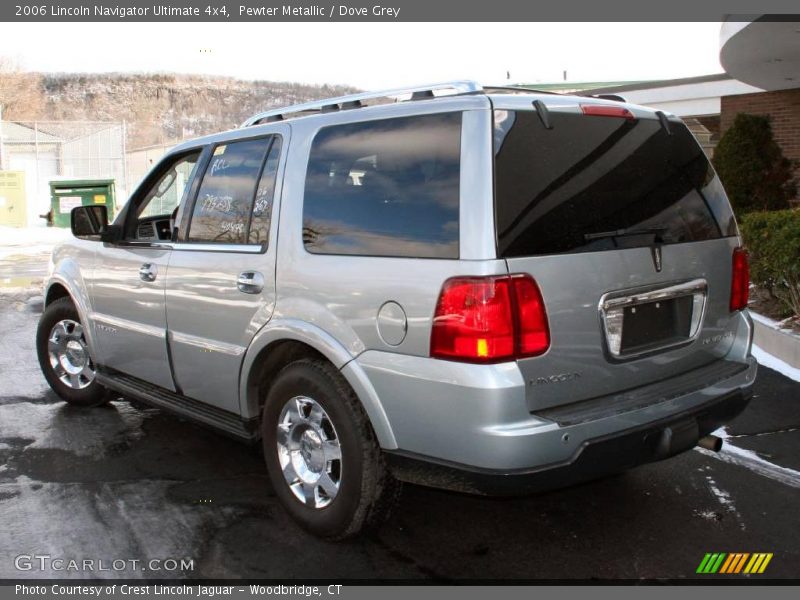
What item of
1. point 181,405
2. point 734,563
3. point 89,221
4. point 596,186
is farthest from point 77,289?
point 734,563

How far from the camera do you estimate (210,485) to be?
421 cm

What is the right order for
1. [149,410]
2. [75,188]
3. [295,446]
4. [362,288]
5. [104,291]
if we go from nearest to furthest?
[362,288] < [295,446] < [104,291] < [149,410] < [75,188]

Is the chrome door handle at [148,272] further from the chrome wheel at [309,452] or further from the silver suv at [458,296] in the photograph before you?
the chrome wheel at [309,452]

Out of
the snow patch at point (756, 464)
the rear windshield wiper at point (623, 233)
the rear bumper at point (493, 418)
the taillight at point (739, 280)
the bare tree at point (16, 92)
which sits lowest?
the snow patch at point (756, 464)

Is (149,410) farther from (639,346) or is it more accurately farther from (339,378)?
(639,346)

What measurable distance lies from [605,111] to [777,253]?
14.5ft

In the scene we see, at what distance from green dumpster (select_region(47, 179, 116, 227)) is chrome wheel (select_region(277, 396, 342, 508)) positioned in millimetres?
21373

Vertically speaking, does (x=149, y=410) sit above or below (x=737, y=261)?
below

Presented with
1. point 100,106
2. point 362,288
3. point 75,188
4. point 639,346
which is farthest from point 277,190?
point 100,106

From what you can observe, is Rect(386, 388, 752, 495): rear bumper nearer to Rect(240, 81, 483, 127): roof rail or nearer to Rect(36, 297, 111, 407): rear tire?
Rect(240, 81, 483, 127): roof rail

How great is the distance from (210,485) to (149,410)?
1653 millimetres

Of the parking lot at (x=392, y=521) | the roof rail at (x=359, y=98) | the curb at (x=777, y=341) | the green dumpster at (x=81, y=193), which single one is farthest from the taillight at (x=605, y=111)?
A: the green dumpster at (x=81, y=193)

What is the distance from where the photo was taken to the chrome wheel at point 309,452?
345cm

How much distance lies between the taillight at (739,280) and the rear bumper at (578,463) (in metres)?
0.70
